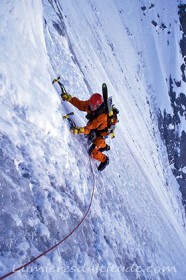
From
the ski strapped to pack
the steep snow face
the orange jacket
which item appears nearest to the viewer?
the steep snow face

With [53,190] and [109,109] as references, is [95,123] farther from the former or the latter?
[53,190]

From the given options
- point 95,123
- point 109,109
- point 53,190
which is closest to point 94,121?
point 95,123

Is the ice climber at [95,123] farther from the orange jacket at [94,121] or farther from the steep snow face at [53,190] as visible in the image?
the steep snow face at [53,190]

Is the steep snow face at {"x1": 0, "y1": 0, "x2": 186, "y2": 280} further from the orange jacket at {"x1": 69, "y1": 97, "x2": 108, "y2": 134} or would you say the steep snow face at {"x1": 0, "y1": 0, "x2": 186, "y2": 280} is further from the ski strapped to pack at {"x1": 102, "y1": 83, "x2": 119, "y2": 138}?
the ski strapped to pack at {"x1": 102, "y1": 83, "x2": 119, "y2": 138}

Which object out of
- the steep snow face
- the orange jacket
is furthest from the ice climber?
the steep snow face

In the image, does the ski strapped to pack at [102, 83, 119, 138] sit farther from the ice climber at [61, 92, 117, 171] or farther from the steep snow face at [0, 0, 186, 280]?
the steep snow face at [0, 0, 186, 280]

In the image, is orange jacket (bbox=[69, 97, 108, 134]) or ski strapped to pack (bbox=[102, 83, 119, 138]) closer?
ski strapped to pack (bbox=[102, 83, 119, 138])

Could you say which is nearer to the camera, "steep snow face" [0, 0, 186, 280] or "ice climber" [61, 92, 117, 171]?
"steep snow face" [0, 0, 186, 280]

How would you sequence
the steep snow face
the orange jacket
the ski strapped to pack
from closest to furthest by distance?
1. the steep snow face
2. the ski strapped to pack
3. the orange jacket

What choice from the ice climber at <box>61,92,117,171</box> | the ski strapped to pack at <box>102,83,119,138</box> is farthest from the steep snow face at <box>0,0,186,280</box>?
the ski strapped to pack at <box>102,83,119,138</box>

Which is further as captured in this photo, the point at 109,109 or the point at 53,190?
the point at 109,109

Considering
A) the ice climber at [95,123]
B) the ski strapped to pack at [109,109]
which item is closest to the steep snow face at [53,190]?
the ice climber at [95,123]

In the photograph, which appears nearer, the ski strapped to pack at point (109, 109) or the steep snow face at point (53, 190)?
the steep snow face at point (53, 190)

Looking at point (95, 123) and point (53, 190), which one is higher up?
point (95, 123)
